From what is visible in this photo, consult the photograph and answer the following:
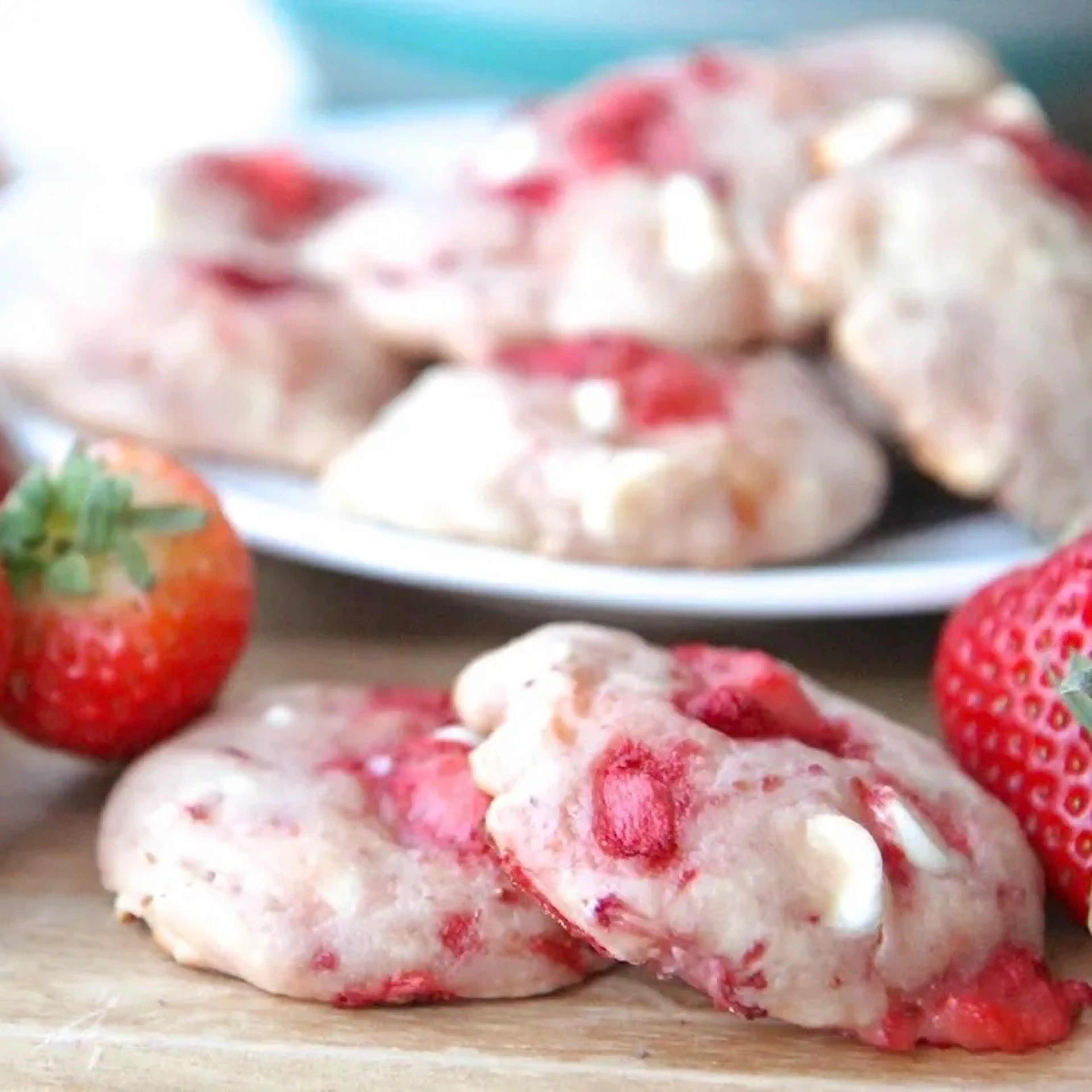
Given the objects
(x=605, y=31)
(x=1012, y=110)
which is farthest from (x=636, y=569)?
(x=605, y=31)

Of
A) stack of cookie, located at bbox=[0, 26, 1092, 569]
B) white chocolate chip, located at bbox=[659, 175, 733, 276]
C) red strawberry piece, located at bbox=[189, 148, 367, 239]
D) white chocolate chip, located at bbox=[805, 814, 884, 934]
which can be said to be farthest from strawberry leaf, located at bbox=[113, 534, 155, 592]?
red strawberry piece, located at bbox=[189, 148, 367, 239]

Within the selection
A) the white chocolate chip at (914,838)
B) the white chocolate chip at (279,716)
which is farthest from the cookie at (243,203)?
the white chocolate chip at (914,838)

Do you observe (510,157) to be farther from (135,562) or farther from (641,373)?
(135,562)

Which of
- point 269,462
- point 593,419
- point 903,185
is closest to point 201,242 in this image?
point 269,462

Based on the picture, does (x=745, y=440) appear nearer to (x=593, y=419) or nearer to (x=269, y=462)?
(x=593, y=419)

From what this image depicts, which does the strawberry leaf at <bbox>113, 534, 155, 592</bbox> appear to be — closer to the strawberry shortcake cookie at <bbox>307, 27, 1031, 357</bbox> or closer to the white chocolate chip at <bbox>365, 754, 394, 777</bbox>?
the white chocolate chip at <bbox>365, 754, 394, 777</bbox>

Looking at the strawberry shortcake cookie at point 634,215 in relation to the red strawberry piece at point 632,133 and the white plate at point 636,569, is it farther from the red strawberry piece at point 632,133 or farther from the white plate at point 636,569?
the white plate at point 636,569
